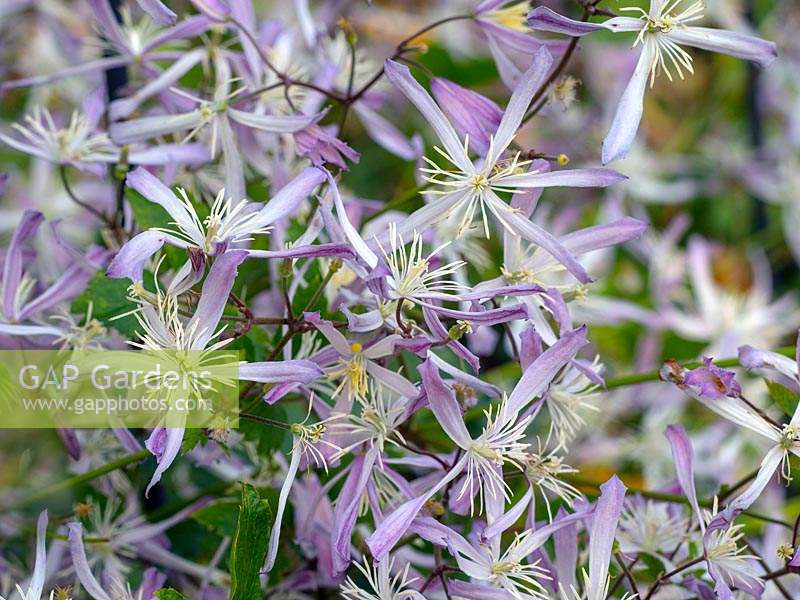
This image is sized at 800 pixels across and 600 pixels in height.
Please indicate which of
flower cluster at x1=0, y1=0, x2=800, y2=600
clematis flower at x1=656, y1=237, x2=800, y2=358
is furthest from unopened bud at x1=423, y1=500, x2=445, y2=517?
clematis flower at x1=656, y1=237, x2=800, y2=358

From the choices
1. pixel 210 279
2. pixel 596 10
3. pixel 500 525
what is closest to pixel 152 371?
pixel 210 279

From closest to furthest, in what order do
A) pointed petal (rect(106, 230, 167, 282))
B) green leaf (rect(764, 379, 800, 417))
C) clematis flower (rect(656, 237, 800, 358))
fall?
pointed petal (rect(106, 230, 167, 282)) → green leaf (rect(764, 379, 800, 417)) → clematis flower (rect(656, 237, 800, 358))

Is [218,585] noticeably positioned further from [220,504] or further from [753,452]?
[753,452]

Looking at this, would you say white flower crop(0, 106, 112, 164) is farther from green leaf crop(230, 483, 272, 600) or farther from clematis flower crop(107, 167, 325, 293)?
green leaf crop(230, 483, 272, 600)

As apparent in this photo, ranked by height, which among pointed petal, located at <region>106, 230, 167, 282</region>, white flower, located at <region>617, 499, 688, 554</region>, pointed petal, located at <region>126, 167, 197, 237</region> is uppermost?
pointed petal, located at <region>126, 167, 197, 237</region>

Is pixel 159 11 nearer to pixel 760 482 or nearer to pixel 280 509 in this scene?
pixel 280 509

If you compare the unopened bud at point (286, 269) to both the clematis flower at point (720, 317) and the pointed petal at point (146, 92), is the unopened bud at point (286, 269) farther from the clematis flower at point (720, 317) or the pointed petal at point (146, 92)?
the clematis flower at point (720, 317)
